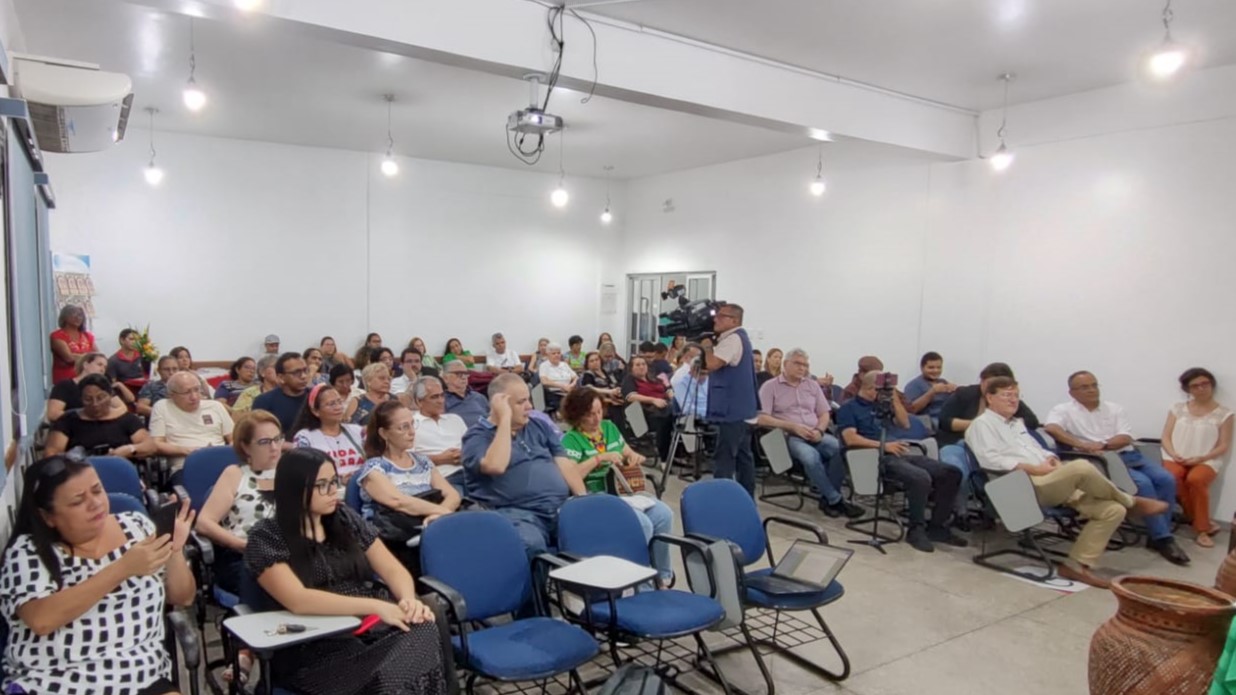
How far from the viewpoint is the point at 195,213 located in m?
9.02

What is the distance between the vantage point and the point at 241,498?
3.06m

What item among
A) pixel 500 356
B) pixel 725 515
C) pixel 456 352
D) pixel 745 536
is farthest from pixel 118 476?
pixel 500 356

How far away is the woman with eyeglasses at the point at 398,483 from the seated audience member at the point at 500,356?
23.0 feet

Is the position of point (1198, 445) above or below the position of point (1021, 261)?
below

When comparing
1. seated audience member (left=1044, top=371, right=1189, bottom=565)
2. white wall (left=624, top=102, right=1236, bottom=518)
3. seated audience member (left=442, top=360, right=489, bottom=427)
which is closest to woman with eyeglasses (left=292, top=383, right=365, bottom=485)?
seated audience member (left=442, top=360, right=489, bottom=427)

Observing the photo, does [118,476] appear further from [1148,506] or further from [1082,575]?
[1148,506]

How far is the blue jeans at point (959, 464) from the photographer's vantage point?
5.25 meters

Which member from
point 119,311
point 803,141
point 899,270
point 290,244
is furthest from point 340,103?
point 899,270

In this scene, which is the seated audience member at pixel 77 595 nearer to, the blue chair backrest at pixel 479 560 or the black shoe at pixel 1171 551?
the blue chair backrest at pixel 479 560

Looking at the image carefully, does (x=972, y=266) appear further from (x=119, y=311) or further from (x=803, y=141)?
(x=119, y=311)

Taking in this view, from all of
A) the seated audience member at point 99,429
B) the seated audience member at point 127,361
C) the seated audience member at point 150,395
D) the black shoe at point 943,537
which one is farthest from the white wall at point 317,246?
the black shoe at point 943,537

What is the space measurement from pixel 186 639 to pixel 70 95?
2.84m

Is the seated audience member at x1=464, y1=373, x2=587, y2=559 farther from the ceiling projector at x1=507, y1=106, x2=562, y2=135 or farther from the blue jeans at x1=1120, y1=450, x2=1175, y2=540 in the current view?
the blue jeans at x1=1120, y1=450, x2=1175, y2=540

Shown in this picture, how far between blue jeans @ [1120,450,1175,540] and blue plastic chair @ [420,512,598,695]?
4.41 meters
